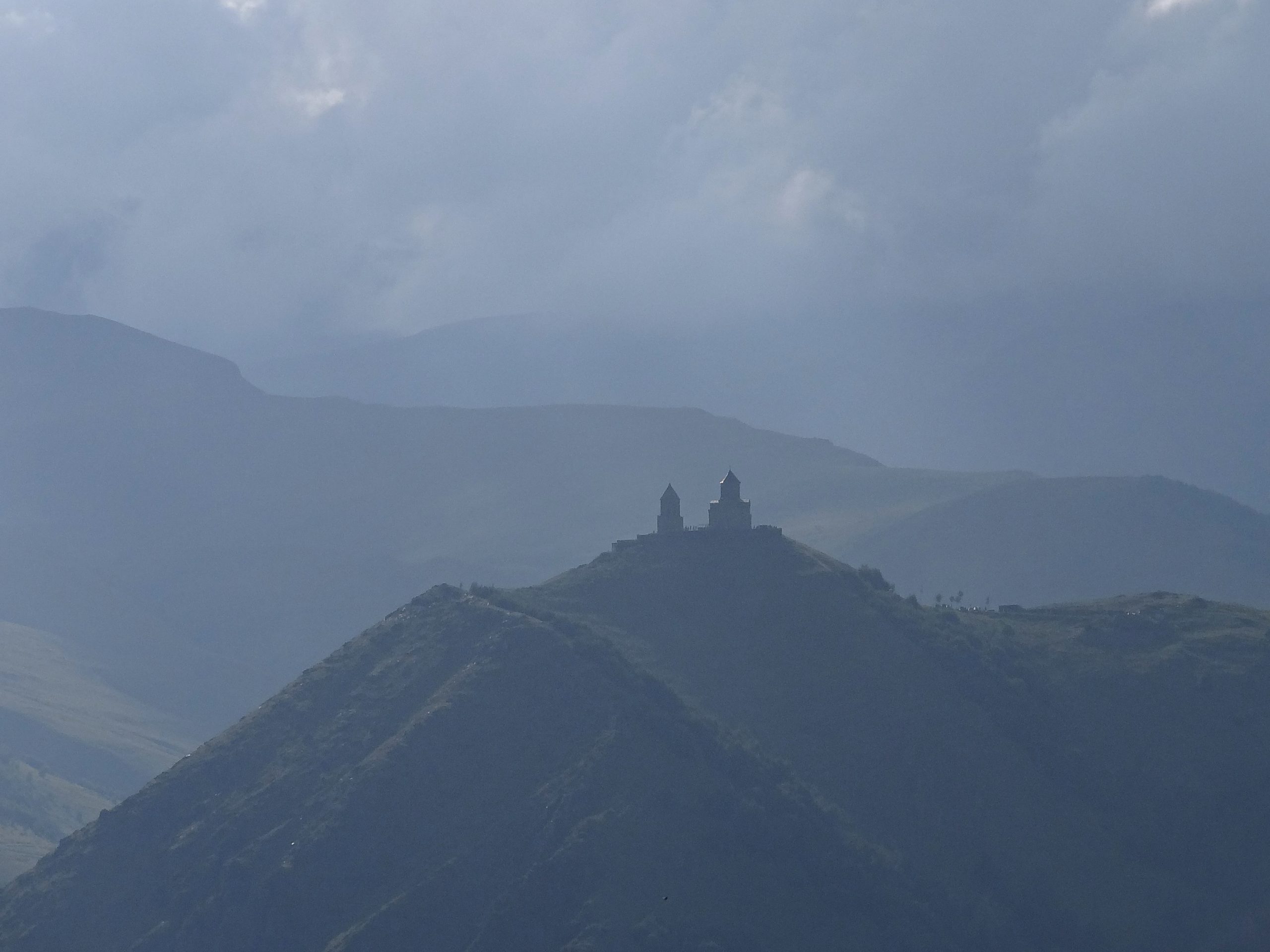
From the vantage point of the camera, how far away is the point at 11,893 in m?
124

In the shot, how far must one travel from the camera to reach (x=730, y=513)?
5999 inches

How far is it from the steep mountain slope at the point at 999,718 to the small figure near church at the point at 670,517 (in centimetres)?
164

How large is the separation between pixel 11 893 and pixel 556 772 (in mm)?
39013

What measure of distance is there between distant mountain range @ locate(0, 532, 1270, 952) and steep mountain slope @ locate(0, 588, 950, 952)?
0.21m

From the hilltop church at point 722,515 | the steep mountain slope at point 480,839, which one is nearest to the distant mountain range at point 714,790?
the steep mountain slope at point 480,839

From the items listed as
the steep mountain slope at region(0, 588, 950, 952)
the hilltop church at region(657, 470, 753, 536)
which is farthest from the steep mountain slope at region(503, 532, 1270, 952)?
the steep mountain slope at region(0, 588, 950, 952)

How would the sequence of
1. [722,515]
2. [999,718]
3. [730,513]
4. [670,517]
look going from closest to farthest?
[999,718], [670,517], [730,513], [722,515]

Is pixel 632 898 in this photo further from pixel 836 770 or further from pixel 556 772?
pixel 836 770

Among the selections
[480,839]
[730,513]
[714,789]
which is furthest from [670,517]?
[480,839]

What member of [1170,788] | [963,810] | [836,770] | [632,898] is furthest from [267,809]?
[1170,788]

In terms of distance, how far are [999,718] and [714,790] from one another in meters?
25.3

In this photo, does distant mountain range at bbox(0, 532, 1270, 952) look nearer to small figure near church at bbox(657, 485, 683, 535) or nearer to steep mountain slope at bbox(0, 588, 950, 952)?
steep mountain slope at bbox(0, 588, 950, 952)

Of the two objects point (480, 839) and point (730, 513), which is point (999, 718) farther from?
point (480, 839)

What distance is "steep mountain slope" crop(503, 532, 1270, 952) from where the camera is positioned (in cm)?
11781
